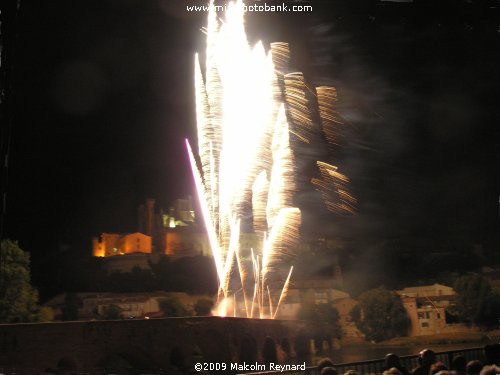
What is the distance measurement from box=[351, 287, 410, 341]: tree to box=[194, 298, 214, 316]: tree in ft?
18.8

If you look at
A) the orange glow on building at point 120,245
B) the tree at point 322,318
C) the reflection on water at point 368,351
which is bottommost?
the reflection on water at point 368,351

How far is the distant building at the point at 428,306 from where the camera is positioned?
42.7 feet

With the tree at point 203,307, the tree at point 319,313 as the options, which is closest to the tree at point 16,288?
the tree at point 203,307

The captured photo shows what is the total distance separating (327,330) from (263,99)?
588 cm

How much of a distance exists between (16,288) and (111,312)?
291cm

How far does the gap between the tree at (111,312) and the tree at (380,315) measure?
8.02 m

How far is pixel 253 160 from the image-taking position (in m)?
9.63

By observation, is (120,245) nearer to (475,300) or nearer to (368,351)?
(368,351)

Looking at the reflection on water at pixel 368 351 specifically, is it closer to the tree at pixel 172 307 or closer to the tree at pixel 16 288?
the tree at pixel 172 307

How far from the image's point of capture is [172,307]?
18812mm

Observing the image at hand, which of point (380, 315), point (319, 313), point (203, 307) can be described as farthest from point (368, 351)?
point (203, 307)

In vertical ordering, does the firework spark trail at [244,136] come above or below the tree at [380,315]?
above

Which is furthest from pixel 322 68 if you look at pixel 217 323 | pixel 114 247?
pixel 114 247

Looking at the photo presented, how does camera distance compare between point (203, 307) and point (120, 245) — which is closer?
point (203, 307)
